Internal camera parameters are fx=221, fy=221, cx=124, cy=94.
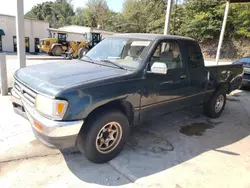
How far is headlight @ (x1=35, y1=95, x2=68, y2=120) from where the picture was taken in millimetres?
2551

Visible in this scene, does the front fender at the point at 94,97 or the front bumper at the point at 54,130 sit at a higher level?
the front fender at the point at 94,97

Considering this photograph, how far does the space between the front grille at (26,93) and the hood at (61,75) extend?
72 mm

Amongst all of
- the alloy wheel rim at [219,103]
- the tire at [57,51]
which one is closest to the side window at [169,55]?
the alloy wheel rim at [219,103]

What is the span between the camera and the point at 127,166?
3.18 meters

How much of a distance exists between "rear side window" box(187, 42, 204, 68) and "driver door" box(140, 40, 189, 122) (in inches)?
10.7

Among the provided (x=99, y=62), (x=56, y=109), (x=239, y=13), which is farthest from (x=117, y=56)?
(x=239, y=13)

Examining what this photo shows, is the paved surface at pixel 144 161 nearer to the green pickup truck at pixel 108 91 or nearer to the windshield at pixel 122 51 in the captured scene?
→ the green pickup truck at pixel 108 91

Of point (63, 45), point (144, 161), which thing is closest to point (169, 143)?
point (144, 161)

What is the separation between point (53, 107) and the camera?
8.39 feet

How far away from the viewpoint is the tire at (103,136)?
293 centimetres

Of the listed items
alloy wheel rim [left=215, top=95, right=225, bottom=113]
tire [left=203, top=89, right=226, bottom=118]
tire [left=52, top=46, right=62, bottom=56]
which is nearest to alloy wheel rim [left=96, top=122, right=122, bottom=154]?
tire [left=203, top=89, right=226, bottom=118]

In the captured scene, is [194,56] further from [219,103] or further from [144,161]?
[144,161]

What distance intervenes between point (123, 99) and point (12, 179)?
1.74 metres

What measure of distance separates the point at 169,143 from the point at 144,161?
86cm
